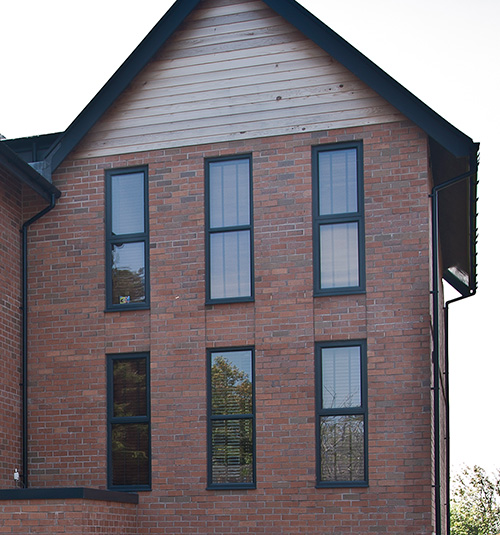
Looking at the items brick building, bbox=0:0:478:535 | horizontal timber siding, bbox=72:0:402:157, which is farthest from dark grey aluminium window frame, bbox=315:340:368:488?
horizontal timber siding, bbox=72:0:402:157

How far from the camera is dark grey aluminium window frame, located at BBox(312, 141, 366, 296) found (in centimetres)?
1320

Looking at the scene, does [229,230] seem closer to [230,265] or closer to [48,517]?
[230,265]

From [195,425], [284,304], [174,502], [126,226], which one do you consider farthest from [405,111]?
[174,502]

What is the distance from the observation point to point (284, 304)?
13.3 metres

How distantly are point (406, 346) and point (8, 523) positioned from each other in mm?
5871

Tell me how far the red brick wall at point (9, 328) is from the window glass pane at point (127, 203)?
1597mm

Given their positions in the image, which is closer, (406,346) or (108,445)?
(406,346)

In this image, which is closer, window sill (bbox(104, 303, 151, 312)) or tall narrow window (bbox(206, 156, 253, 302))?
tall narrow window (bbox(206, 156, 253, 302))

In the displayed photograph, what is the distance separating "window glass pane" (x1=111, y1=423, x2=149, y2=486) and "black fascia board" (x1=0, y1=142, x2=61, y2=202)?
12.6 ft

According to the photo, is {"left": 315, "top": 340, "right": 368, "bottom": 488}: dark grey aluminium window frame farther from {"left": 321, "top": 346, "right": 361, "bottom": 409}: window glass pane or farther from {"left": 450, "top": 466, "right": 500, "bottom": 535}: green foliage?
{"left": 450, "top": 466, "right": 500, "bottom": 535}: green foliage

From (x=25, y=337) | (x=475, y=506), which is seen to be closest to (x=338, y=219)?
(x=25, y=337)

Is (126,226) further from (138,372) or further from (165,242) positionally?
(138,372)

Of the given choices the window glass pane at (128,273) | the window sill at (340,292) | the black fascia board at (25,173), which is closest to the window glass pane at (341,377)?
the window sill at (340,292)

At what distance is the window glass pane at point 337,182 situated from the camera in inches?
530
